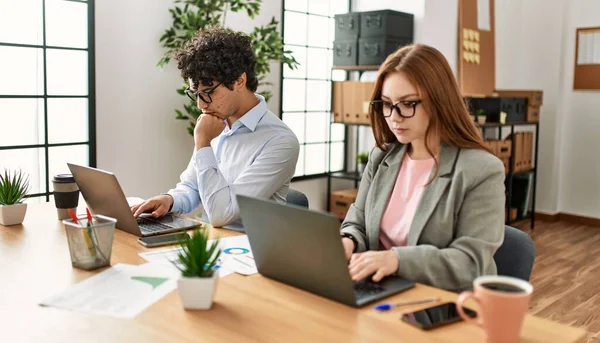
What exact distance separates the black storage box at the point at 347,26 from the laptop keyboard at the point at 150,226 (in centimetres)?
347

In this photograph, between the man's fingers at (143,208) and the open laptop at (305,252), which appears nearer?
the open laptop at (305,252)

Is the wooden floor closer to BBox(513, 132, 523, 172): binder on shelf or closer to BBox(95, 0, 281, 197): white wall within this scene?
BBox(513, 132, 523, 172): binder on shelf

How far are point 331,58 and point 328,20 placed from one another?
341 mm

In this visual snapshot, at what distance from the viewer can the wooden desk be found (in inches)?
47.7

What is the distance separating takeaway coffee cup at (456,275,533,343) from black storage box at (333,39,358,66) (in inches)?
169

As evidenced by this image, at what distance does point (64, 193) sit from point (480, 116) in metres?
3.79

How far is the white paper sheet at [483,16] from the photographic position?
5.69m

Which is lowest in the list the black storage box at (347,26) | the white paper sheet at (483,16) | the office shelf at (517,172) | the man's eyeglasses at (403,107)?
the office shelf at (517,172)

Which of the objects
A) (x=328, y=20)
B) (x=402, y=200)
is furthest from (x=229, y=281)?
(x=328, y=20)

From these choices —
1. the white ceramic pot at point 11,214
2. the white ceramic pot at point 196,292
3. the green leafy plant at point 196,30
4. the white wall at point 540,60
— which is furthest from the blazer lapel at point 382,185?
the white wall at point 540,60

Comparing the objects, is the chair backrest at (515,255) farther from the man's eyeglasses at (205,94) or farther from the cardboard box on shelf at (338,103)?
the cardboard box on shelf at (338,103)

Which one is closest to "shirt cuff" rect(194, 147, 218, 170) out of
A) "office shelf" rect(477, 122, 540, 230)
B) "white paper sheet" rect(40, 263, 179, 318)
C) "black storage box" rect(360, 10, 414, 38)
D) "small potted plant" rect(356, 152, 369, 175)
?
"white paper sheet" rect(40, 263, 179, 318)

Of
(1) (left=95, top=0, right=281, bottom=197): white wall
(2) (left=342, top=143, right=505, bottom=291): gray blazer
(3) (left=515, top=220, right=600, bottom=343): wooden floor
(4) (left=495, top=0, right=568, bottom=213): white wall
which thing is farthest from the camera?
(4) (left=495, top=0, right=568, bottom=213): white wall

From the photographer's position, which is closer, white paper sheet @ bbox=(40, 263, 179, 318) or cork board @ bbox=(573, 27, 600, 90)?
white paper sheet @ bbox=(40, 263, 179, 318)
